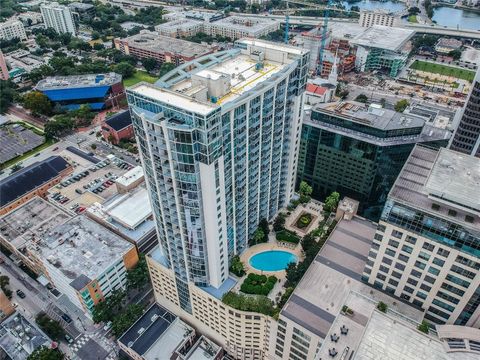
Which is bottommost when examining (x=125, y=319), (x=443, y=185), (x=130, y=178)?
(x=125, y=319)

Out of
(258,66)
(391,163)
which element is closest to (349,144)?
(391,163)

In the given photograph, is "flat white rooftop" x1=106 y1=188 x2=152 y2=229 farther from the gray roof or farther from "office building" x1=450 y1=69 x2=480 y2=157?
"office building" x1=450 y1=69 x2=480 y2=157

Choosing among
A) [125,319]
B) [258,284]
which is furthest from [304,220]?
[125,319]

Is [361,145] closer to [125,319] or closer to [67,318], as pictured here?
[125,319]

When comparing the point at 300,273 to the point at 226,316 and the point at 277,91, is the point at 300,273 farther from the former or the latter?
the point at 277,91

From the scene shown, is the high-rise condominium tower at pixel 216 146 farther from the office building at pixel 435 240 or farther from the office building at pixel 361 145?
the office building at pixel 435 240

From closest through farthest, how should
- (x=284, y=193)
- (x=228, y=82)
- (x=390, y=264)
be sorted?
(x=390, y=264) → (x=228, y=82) → (x=284, y=193)
